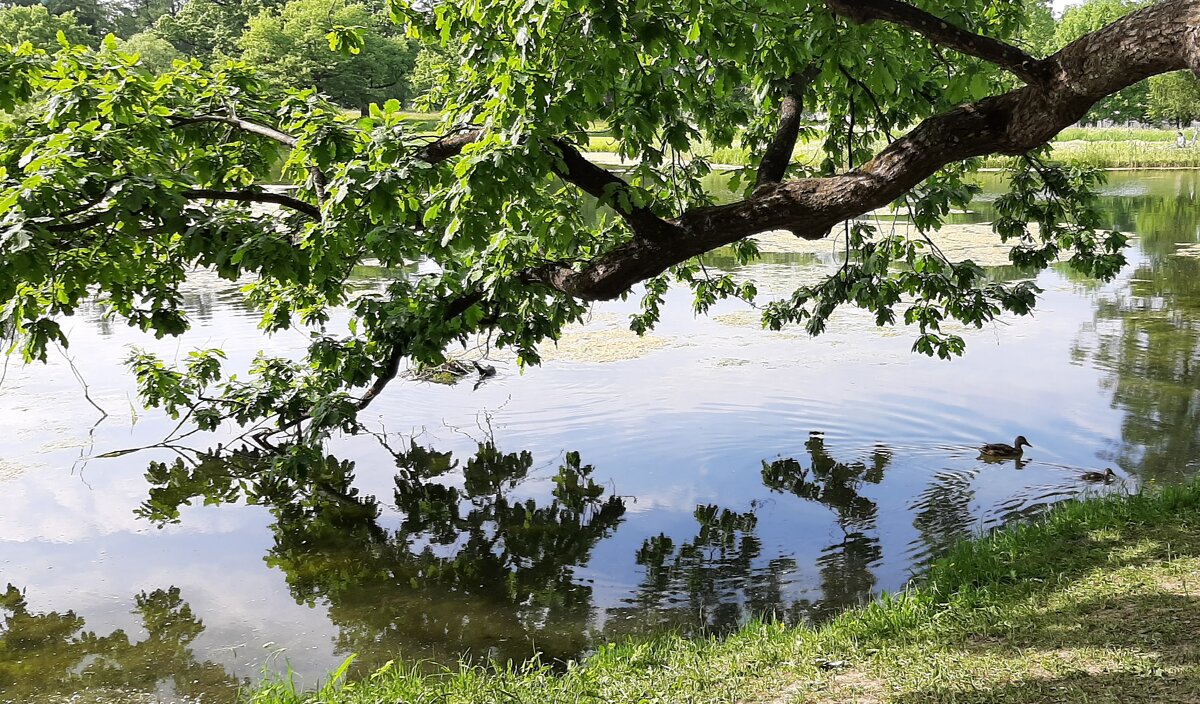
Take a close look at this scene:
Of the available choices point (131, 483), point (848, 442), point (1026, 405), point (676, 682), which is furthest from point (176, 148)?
point (1026, 405)

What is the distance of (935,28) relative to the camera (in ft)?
14.7

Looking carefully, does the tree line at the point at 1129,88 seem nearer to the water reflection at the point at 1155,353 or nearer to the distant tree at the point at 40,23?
the water reflection at the point at 1155,353

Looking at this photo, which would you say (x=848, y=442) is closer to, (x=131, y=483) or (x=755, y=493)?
(x=755, y=493)

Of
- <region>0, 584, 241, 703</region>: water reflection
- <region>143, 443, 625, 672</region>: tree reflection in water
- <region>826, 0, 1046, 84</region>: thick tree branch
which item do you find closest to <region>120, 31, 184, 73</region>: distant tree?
<region>143, 443, 625, 672</region>: tree reflection in water

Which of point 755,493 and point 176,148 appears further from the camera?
point 755,493

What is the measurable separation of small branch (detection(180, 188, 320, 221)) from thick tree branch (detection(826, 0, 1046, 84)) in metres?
3.22

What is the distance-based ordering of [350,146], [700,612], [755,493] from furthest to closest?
[755,493] < [700,612] < [350,146]

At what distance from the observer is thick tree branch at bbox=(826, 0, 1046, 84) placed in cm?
435

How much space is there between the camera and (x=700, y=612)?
21.3 feet

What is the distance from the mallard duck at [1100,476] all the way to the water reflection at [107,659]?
22.6ft

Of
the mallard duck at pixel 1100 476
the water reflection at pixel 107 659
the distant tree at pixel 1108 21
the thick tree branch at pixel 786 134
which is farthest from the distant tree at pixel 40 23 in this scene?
the mallard duck at pixel 1100 476

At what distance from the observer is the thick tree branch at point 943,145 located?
3.65 metres

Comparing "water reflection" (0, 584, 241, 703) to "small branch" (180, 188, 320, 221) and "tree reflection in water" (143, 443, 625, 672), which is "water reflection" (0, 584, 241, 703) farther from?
"small branch" (180, 188, 320, 221)

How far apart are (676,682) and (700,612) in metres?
2.02
